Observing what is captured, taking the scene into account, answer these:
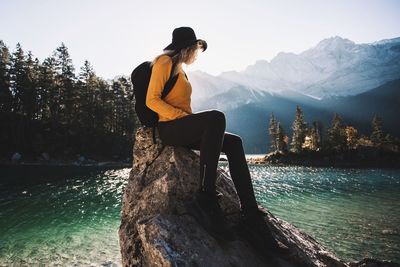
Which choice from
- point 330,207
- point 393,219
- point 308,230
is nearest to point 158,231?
point 308,230

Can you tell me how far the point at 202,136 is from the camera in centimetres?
460

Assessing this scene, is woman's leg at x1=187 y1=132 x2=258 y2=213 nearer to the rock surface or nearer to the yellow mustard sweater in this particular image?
the rock surface

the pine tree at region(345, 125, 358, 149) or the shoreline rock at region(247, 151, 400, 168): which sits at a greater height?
the pine tree at region(345, 125, 358, 149)

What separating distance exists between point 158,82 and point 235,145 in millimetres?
1559

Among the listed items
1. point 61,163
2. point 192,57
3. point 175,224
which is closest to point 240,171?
point 175,224

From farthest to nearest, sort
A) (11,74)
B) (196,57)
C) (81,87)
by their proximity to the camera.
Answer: (81,87), (11,74), (196,57)

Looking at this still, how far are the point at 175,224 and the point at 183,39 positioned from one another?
9.40 feet

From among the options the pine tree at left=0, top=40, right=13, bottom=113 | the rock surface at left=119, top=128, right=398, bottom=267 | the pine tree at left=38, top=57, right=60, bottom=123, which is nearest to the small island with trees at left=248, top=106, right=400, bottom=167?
the pine tree at left=38, top=57, right=60, bottom=123

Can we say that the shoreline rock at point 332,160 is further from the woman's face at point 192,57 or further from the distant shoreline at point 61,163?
the woman's face at point 192,57

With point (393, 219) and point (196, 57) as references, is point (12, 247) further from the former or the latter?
point (393, 219)

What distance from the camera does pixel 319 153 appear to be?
319ft

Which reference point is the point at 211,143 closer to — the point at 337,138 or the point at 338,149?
the point at 338,149

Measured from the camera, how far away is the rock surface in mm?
4070

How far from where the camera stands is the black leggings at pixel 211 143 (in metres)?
4.43
